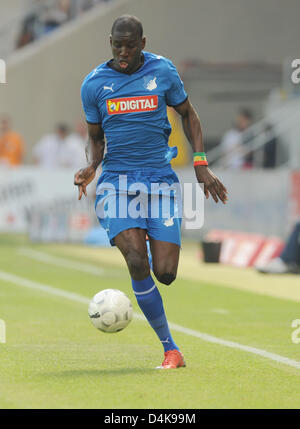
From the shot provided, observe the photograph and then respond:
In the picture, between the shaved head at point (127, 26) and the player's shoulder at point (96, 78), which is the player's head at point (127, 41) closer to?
the shaved head at point (127, 26)

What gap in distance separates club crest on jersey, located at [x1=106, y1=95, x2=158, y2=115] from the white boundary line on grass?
2.16 meters

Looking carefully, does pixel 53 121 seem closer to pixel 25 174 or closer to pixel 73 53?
pixel 73 53

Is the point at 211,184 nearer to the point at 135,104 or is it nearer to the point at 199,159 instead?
the point at 199,159

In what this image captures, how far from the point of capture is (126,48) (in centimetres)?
751

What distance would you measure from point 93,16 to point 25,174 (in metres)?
7.25

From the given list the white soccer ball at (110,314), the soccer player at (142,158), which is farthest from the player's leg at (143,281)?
the white soccer ball at (110,314)

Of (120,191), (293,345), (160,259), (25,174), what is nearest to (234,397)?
(160,259)

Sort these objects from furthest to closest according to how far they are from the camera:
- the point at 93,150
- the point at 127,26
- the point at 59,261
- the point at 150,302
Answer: the point at 59,261
the point at 93,150
the point at 150,302
the point at 127,26

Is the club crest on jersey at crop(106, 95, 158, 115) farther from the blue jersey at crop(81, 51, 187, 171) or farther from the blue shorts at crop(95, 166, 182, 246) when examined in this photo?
the blue shorts at crop(95, 166, 182, 246)

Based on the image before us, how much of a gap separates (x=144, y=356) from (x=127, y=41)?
2.46m

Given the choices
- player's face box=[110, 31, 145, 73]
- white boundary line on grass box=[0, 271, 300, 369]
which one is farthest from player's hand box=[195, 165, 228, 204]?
white boundary line on grass box=[0, 271, 300, 369]

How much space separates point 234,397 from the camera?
654 cm

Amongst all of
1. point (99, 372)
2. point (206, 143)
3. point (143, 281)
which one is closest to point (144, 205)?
point (143, 281)

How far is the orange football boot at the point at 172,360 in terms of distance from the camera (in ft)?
25.1
